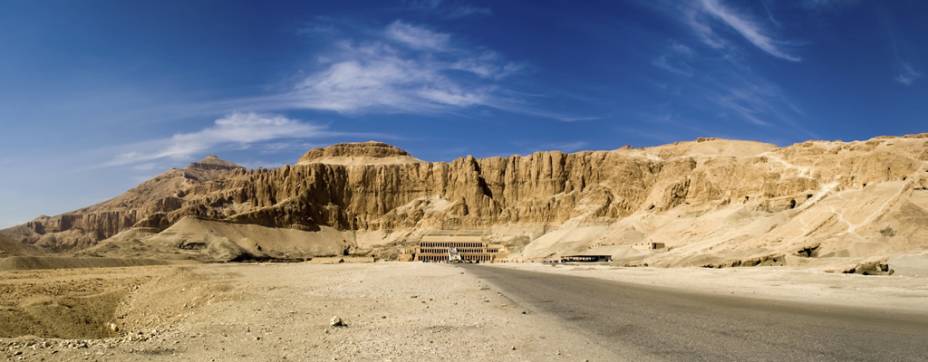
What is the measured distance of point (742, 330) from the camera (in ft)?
35.1

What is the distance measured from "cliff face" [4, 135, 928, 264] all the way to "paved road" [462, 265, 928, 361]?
78.0 m

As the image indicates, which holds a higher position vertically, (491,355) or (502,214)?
(502,214)

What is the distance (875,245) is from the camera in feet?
116

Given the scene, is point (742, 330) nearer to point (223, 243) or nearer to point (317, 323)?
point (317, 323)

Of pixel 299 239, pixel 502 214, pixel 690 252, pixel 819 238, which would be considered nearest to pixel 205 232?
pixel 299 239

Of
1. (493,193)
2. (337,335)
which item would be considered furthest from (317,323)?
(493,193)

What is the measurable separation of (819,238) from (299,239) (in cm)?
11502

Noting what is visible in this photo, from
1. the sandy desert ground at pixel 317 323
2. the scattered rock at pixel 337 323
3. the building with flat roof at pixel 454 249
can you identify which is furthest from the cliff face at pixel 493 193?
the scattered rock at pixel 337 323

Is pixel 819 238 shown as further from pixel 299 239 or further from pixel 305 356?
pixel 299 239

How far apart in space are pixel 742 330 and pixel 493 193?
14009cm

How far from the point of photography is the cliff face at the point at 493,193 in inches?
3989

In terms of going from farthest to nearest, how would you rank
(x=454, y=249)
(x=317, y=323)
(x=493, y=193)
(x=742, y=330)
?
(x=493, y=193) → (x=454, y=249) → (x=317, y=323) → (x=742, y=330)

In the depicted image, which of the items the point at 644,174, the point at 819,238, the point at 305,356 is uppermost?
the point at 644,174

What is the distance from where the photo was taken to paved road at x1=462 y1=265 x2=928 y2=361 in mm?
8352
